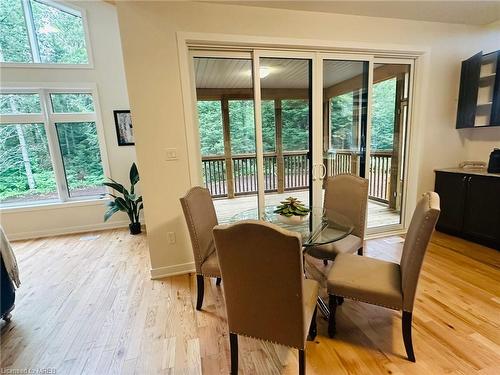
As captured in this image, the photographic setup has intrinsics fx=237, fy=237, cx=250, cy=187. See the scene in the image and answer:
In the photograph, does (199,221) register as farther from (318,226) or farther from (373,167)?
(373,167)

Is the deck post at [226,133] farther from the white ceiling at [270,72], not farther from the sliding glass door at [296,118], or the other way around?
the white ceiling at [270,72]

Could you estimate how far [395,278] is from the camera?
1.50 m

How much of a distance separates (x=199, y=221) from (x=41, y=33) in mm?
4149

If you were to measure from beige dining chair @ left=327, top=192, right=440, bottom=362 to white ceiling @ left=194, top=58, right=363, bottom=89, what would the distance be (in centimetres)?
192

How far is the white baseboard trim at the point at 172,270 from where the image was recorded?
2.46 m

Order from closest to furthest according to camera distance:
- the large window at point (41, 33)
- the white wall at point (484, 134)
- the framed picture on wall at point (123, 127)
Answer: the white wall at point (484, 134) → the large window at point (41, 33) → the framed picture on wall at point (123, 127)

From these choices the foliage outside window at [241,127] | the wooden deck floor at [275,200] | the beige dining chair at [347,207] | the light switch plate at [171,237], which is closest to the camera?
the beige dining chair at [347,207]

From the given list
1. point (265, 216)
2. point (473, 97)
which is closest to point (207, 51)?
point (265, 216)

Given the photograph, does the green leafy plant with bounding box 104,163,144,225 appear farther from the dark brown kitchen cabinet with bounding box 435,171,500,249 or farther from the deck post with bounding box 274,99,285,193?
the dark brown kitchen cabinet with bounding box 435,171,500,249

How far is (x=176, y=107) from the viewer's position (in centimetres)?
228

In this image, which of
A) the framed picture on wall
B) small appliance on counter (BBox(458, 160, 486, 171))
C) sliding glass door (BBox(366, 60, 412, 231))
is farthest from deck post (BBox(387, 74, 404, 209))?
the framed picture on wall

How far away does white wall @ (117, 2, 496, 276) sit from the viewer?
2125 mm

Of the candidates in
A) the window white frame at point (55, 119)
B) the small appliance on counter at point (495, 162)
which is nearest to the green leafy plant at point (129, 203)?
the window white frame at point (55, 119)

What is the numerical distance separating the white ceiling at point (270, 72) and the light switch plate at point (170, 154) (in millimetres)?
758
